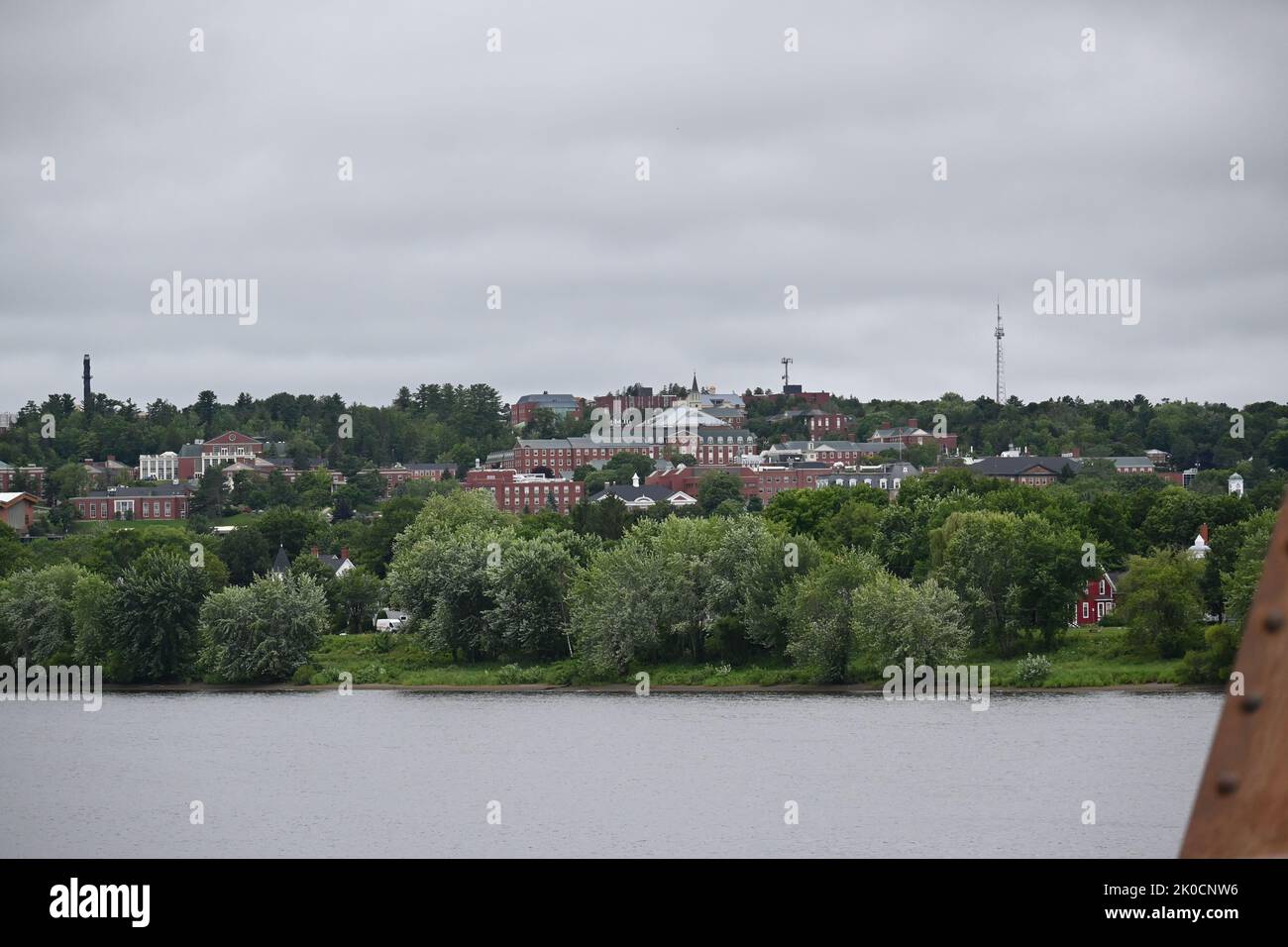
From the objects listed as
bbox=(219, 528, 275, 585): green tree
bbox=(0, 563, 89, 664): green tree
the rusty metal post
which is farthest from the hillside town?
the rusty metal post

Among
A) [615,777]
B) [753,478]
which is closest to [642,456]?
[753,478]

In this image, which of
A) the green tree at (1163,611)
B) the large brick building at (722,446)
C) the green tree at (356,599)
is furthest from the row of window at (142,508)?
the green tree at (1163,611)

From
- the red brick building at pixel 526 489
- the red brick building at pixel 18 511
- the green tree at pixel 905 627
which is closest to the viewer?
the green tree at pixel 905 627

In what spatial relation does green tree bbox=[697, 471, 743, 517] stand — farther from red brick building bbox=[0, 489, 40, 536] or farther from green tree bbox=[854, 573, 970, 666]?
green tree bbox=[854, 573, 970, 666]

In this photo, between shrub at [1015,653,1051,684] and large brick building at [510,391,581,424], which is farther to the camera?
large brick building at [510,391,581,424]

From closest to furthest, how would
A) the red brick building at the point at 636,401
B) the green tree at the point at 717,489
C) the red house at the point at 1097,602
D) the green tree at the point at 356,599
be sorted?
the red house at the point at 1097,602 → the green tree at the point at 356,599 → the green tree at the point at 717,489 → the red brick building at the point at 636,401

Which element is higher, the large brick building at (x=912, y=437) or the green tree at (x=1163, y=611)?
the large brick building at (x=912, y=437)

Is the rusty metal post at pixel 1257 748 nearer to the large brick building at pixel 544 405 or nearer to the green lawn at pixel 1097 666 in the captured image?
the green lawn at pixel 1097 666
